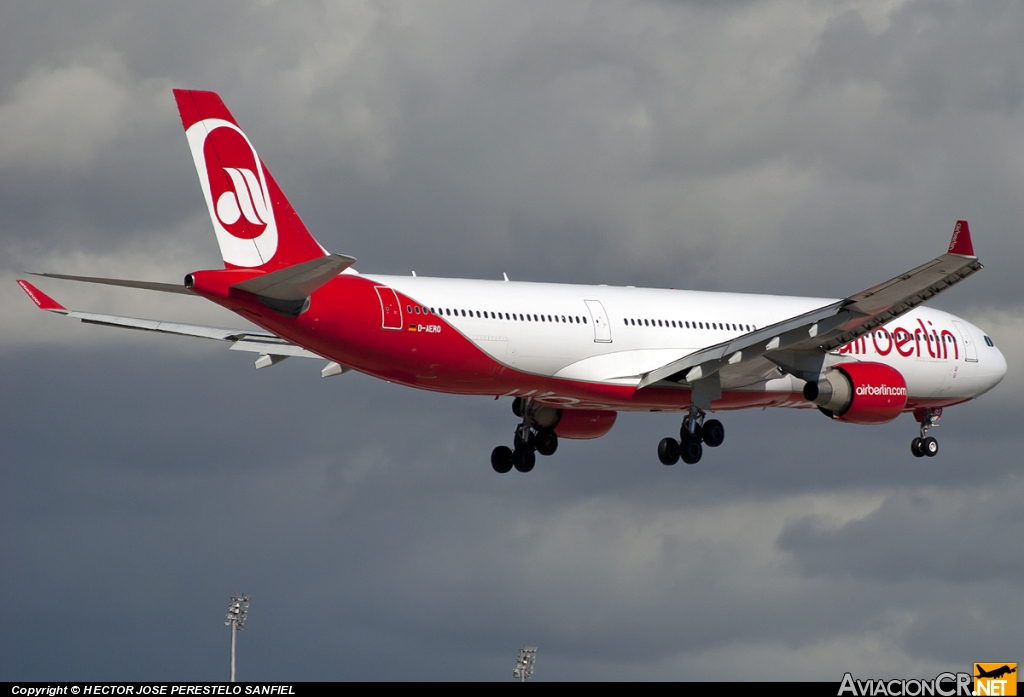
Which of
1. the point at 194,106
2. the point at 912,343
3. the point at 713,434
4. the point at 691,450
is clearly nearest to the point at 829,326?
the point at 713,434

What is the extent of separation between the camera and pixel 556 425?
47.6m

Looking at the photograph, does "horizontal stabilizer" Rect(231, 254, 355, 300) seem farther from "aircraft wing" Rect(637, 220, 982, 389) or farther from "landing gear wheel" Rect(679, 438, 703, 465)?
"landing gear wheel" Rect(679, 438, 703, 465)

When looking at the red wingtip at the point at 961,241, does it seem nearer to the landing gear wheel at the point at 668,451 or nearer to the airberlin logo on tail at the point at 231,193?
the landing gear wheel at the point at 668,451

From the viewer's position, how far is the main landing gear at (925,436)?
169ft

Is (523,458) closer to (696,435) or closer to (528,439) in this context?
(528,439)

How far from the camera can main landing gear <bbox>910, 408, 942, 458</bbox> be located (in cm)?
5147

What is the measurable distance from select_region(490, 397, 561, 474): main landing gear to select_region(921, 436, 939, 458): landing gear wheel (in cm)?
1297

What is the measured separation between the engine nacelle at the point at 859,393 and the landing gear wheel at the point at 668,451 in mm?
4199

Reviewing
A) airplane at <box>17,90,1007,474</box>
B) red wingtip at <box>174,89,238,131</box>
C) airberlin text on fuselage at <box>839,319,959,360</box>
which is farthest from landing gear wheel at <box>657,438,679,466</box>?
red wingtip at <box>174,89,238,131</box>

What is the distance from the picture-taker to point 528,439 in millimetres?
47812

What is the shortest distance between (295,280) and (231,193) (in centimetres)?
313

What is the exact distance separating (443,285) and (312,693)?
13.6 metres

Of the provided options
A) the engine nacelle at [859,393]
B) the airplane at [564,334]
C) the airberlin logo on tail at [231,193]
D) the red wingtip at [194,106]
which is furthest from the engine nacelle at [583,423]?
the red wingtip at [194,106]

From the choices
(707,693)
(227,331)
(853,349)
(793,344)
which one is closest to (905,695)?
(707,693)
